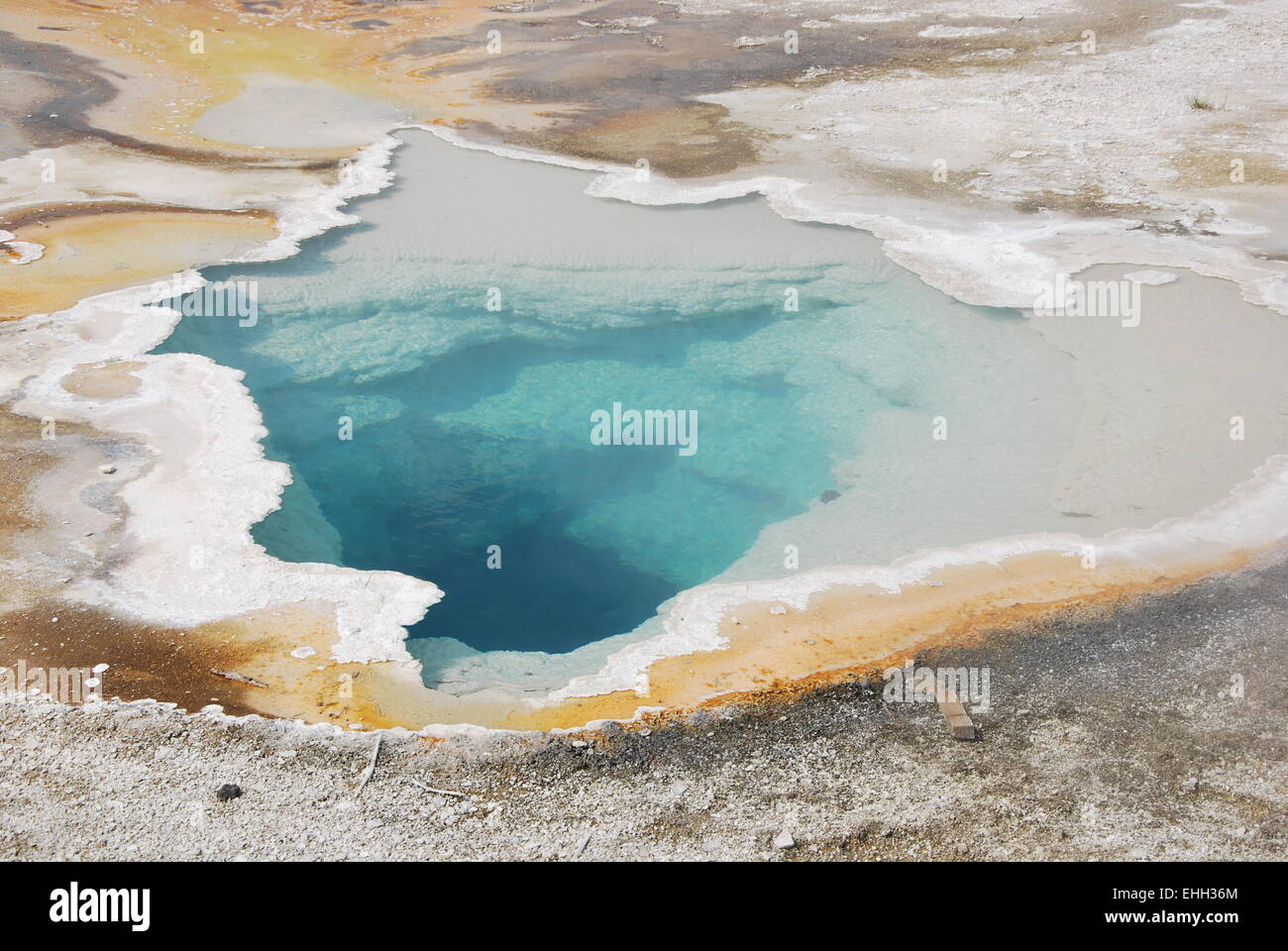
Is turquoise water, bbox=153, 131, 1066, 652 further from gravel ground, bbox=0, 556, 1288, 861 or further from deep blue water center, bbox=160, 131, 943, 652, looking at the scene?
gravel ground, bbox=0, 556, 1288, 861

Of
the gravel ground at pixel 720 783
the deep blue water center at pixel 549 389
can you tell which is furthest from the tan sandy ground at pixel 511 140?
the deep blue water center at pixel 549 389

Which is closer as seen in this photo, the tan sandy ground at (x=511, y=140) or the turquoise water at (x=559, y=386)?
the tan sandy ground at (x=511, y=140)

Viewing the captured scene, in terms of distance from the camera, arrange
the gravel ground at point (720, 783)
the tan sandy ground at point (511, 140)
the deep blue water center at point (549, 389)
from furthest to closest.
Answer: the deep blue water center at point (549, 389) → the tan sandy ground at point (511, 140) → the gravel ground at point (720, 783)

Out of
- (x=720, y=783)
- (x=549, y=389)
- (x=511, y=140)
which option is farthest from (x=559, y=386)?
(x=511, y=140)

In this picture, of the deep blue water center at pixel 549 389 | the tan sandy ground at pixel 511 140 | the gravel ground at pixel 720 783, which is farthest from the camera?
the deep blue water center at pixel 549 389

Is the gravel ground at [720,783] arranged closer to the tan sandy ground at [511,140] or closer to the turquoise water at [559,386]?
the tan sandy ground at [511,140]

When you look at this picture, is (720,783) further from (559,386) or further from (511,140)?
(511,140)

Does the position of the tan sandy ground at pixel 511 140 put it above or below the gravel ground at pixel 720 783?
above
